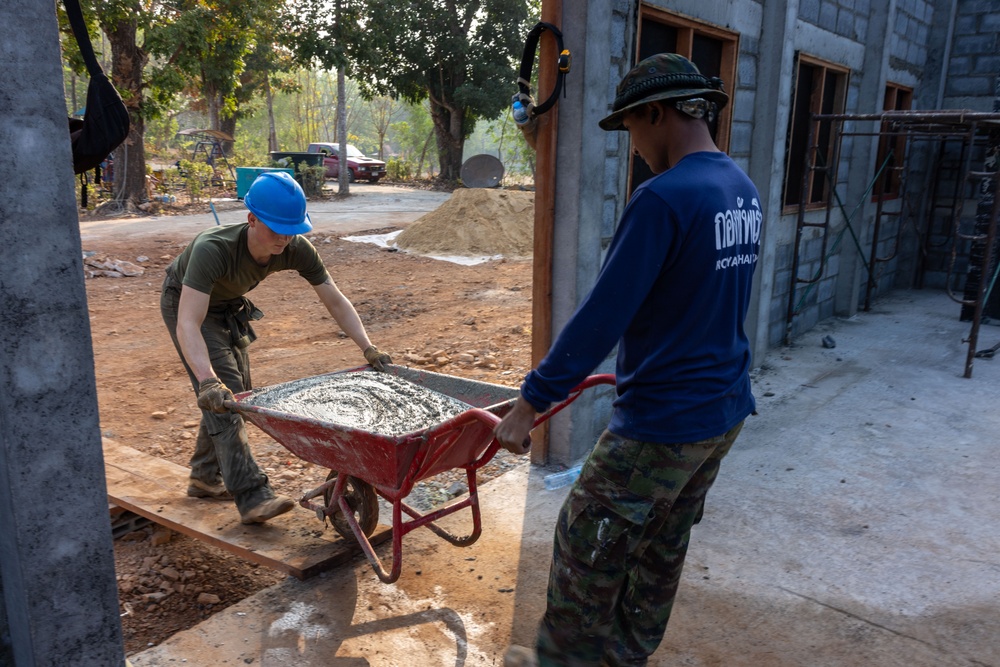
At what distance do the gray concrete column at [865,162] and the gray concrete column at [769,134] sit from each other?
2.15 m

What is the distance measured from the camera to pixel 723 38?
5504 mm

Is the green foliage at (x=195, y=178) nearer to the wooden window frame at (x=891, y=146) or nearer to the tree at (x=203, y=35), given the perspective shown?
the tree at (x=203, y=35)

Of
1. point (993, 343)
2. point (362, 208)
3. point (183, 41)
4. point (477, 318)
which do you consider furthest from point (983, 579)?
point (362, 208)

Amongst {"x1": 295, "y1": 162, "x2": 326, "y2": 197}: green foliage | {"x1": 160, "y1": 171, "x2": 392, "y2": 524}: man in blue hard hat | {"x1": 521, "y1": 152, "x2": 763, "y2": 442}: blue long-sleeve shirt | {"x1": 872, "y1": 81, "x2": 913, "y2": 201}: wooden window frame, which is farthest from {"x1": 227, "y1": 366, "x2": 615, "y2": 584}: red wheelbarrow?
{"x1": 295, "y1": 162, "x2": 326, "y2": 197}: green foliage

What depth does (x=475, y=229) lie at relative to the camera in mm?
13555

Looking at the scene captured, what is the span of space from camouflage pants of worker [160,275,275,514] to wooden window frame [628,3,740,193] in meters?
2.61

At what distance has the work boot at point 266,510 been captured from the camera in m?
3.49

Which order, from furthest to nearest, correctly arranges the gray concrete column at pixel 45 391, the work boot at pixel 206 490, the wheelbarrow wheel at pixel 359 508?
the work boot at pixel 206 490, the wheelbarrow wheel at pixel 359 508, the gray concrete column at pixel 45 391

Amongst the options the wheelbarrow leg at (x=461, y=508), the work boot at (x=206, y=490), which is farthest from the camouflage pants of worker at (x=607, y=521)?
the work boot at (x=206, y=490)

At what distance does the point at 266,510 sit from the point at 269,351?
3.98 metres

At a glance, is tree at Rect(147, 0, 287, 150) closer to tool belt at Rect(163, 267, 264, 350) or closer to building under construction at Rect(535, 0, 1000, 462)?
building under construction at Rect(535, 0, 1000, 462)

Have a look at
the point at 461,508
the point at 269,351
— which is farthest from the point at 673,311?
the point at 269,351

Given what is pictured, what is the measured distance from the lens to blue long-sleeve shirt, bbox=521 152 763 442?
6.59 ft

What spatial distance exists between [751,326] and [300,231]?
14.2ft
